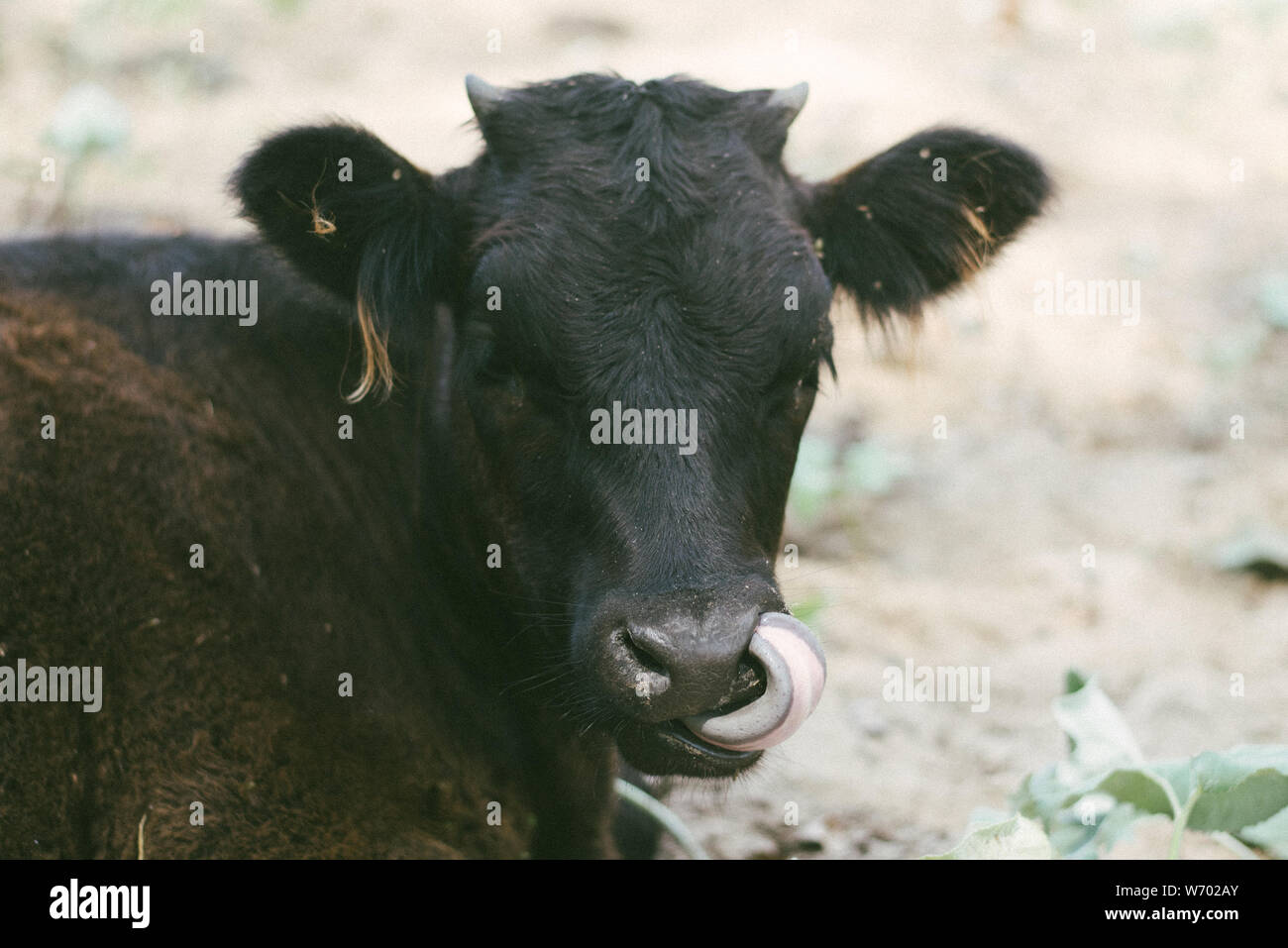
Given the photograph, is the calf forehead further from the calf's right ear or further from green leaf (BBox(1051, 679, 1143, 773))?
green leaf (BBox(1051, 679, 1143, 773))

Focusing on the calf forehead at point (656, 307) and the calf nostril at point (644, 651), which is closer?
the calf nostril at point (644, 651)

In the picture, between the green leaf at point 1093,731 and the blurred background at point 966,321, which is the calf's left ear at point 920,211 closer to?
the blurred background at point 966,321

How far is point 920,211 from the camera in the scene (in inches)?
161

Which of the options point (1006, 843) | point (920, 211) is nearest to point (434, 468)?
point (920, 211)

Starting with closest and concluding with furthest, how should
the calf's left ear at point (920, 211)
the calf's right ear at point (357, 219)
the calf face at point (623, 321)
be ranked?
the calf face at point (623, 321), the calf's right ear at point (357, 219), the calf's left ear at point (920, 211)

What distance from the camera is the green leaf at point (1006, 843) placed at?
3.10 metres

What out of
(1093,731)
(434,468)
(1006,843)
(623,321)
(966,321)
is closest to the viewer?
(1006,843)

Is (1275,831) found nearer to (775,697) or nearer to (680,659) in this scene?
(775,697)

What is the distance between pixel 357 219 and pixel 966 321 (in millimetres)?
5912

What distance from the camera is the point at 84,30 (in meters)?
11.6

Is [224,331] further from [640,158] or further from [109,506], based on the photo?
[640,158]

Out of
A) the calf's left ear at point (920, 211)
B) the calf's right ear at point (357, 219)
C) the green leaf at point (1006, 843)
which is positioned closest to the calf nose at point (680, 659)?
the green leaf at point (1006, 843)

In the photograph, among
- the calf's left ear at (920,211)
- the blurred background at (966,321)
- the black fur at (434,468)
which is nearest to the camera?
the black fur at (434,468)

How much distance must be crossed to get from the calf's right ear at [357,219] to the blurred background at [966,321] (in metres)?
0.19
